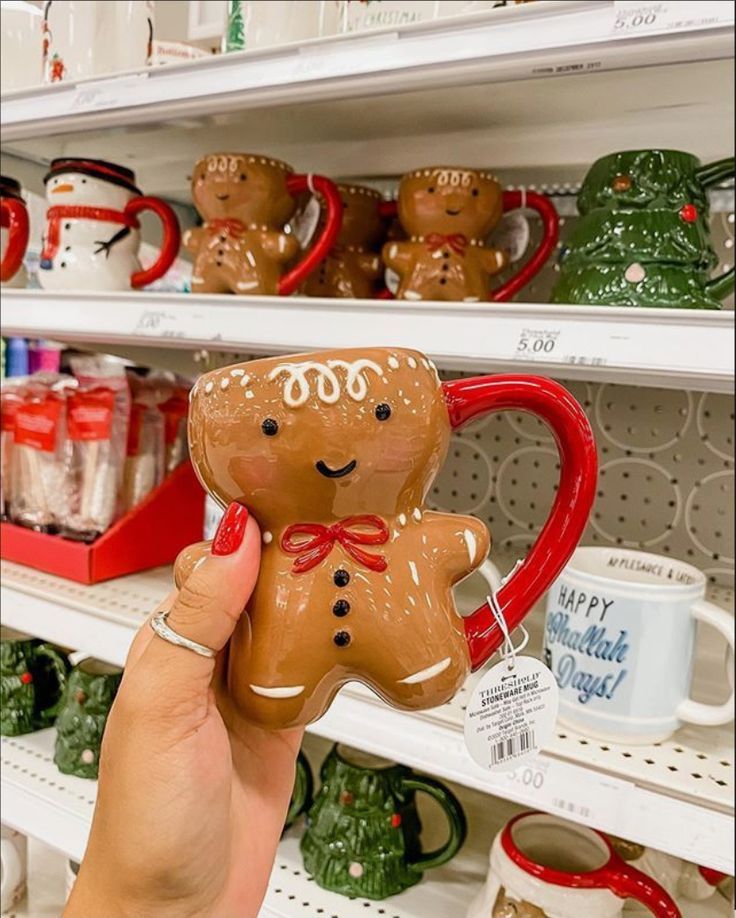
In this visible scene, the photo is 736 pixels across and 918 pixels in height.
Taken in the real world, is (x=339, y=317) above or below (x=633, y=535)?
above

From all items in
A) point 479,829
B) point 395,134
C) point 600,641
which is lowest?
point 479,829

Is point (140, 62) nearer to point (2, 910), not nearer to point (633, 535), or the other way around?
point (633, 535)

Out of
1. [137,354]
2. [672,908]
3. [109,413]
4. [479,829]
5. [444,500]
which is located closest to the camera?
[672,908]

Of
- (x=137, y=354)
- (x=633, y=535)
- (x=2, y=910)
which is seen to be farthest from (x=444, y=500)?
(x=2, y=910)

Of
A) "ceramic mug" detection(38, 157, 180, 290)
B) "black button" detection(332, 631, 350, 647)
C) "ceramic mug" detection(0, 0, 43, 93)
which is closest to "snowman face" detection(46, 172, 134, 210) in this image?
"ceramic mug" detection(38, 157, 180, 290)

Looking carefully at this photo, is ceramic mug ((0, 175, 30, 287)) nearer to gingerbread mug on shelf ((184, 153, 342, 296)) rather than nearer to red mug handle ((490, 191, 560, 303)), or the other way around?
gingerbread mug on shelf ((184, 153, 342, 296))

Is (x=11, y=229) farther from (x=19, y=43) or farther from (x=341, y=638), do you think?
(x=341, y=638)

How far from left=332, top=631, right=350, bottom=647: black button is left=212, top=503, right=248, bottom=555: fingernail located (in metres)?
0.07

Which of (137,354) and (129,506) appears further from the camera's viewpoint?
(137,354)

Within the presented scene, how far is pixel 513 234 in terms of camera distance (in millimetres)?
1042

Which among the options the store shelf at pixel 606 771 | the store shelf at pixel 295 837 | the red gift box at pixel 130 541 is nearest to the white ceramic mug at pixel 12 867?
the store shelf at pixel 295 837

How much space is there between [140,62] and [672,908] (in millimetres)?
1140

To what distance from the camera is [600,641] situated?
72 centimetres

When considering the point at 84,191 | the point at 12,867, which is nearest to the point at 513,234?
the point at 84,191
